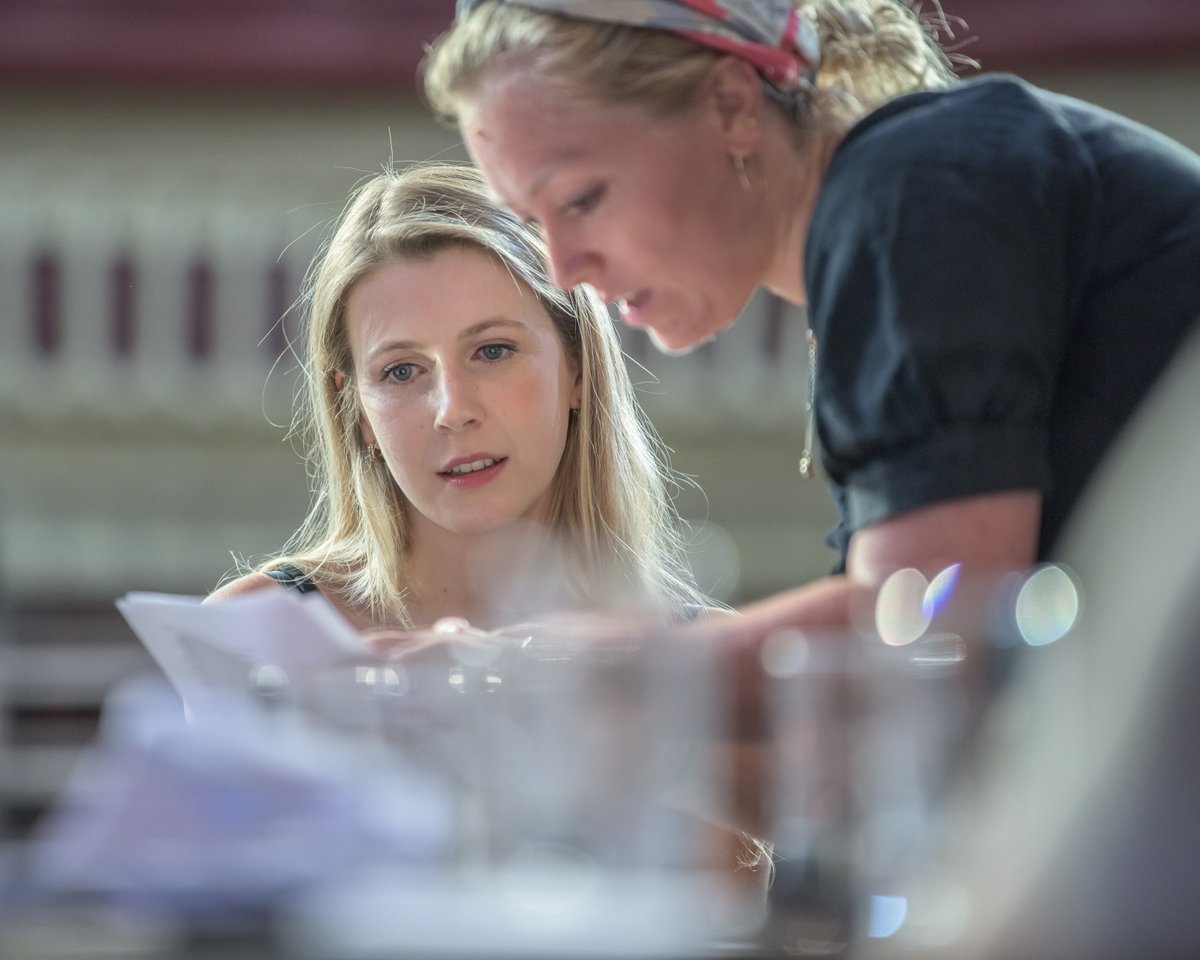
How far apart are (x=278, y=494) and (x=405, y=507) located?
450 centimetres

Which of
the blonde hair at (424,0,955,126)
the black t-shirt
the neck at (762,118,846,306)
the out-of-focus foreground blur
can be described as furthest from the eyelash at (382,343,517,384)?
the out-of-focus foreground blur

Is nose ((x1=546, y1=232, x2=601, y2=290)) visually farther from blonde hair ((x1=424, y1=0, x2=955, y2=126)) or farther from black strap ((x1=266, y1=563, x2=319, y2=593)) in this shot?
black strap ((x1=266, y1=563, x2=319, y2=593))

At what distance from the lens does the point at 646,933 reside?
2.02ft

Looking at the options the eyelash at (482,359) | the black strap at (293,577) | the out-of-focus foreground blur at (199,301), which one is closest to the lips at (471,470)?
the eyelash at (482,359)

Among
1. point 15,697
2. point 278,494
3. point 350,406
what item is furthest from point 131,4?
point 350,406

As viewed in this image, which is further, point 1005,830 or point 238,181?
point 238,181

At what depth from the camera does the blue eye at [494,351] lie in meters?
1.72

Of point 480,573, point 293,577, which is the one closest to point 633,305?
point 480,573

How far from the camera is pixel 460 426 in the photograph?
1656mm

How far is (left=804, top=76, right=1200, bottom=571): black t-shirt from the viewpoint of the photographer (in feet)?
3.34

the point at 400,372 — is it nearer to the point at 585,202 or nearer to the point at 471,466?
the point at 471,466

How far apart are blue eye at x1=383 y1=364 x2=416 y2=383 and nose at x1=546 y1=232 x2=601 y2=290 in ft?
1.51

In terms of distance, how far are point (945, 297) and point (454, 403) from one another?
0.73 m

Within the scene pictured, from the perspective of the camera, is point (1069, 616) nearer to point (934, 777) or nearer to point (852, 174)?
point (934, 777)
